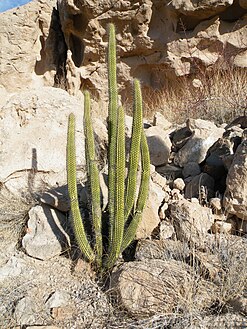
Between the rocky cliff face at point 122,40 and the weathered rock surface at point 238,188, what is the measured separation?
14.7 feet

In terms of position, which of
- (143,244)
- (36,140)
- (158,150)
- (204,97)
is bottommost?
(143,244)

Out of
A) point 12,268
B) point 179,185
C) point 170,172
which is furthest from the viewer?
point 170,172

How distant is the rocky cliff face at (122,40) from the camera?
632cm

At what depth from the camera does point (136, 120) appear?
2008 millimetres

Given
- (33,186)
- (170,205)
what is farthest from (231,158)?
(33,186)

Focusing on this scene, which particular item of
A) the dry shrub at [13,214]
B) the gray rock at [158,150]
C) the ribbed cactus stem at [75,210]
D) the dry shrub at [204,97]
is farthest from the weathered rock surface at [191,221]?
the dry shrub at [204,97]

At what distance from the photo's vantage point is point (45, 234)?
91.5 inches

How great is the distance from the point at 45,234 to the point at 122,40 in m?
5.40

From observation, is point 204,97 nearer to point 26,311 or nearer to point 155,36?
point 155,36

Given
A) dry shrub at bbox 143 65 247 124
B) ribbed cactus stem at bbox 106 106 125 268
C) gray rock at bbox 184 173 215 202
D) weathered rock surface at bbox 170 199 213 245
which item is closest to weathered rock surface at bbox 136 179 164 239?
weathered rock surface at bbox 170 199 213 245

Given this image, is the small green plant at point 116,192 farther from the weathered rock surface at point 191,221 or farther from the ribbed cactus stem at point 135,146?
the weathered rock surface at point 191,221

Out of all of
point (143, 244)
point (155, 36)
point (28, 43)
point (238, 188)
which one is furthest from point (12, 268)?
point (155, 36)

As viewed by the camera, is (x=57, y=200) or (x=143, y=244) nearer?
(x=143, y=244)

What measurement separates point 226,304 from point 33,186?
6.39 feet
